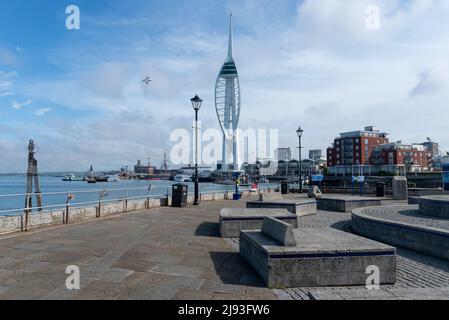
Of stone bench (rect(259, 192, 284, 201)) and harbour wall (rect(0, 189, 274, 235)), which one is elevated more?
stone bench (rect(259, 192, 284, 201))

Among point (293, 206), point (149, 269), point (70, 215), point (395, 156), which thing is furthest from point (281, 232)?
point (395, 156)

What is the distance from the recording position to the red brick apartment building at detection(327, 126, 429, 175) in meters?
115

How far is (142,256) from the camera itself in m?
7.43

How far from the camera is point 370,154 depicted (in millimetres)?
124125

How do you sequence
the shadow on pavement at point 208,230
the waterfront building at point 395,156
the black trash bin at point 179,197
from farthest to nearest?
the waterfront building at point 395,156 < the black trash bin at point 179,197 < the shadow on pavement at point 208,230

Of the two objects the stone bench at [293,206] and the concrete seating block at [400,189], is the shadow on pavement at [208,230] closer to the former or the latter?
the stone bench at [293,206]

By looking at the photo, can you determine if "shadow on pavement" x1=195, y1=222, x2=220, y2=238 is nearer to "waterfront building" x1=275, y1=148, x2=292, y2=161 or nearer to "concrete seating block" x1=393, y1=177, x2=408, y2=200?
"concrete seating block" x1=393, y1=177, x2=408, y2=200

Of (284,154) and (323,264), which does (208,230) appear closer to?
(323,264)

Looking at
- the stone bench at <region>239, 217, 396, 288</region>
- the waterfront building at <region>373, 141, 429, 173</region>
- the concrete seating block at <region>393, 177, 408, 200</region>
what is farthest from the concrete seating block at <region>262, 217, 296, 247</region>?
the waterfront building at <region>373, 141, 429, 173</region>

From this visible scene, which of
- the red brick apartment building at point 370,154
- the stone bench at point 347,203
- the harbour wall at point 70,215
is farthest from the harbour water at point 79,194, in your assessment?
the red brick apartment building at point 370,154

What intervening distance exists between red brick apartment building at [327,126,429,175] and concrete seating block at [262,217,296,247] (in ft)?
363

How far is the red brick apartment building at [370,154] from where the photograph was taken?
114812mm

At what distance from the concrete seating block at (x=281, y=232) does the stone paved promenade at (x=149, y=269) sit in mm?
801
